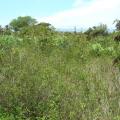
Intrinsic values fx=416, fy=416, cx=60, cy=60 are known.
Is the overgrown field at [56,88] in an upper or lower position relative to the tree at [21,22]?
lower

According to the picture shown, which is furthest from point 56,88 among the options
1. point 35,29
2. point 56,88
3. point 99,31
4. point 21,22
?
point 21,22

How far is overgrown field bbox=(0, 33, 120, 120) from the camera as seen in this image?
327 inches

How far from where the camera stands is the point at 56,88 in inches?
356

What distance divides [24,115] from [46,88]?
0.88 meters

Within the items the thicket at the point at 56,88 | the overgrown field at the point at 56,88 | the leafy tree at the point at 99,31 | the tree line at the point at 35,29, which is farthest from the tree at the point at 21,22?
the overgrown field at the point at 56,88

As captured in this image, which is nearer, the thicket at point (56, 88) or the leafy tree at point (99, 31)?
the thicket at point (56, 88)

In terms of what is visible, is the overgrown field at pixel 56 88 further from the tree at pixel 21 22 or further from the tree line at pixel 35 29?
the tree at pixel 21 22

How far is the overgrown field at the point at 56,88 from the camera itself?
27.2 ft

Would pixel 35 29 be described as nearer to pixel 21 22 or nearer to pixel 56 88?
pixel 56 88

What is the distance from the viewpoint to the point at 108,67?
11406mm

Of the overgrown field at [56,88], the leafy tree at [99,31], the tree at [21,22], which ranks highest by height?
the tree at [21,22]

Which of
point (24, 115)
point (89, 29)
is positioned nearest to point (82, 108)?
point (24, 115)

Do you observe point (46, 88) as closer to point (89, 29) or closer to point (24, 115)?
point (24, 115)

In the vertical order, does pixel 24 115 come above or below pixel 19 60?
below
